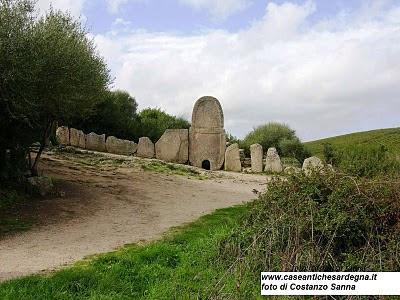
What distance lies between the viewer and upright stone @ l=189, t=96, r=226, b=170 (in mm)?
→ 27750

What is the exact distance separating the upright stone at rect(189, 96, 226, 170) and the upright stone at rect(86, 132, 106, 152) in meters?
4.84

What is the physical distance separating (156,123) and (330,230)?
1146 inches

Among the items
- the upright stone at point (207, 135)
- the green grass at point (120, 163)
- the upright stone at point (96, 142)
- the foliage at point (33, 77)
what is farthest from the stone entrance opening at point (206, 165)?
the foliage at point (33, 77)

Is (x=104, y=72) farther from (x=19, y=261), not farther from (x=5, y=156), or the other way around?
(x=19, y=261)

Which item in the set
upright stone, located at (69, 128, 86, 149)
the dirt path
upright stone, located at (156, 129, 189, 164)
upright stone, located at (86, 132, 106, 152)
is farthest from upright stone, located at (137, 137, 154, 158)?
the dirt path

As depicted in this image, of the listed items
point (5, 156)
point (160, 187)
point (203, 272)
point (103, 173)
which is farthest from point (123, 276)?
point (103, 173)

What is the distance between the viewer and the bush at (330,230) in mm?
7043

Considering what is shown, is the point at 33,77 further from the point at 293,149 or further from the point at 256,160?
the point at 293,149

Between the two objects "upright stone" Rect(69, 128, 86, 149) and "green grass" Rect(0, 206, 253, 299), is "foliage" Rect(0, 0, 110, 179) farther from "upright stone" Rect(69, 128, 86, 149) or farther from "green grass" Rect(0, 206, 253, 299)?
"upright stone" Rect(69, 128, 86, 149)

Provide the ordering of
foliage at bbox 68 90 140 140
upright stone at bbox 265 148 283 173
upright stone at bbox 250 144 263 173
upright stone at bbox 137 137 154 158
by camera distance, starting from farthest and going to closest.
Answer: foliage at bbox 68 90 140 140
upright stone at bbox 137 137 154 158
upright stone at bbox 250 144 263 173
upright stone at bbox 265 148 283 173

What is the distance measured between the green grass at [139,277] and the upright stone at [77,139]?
1992 centimetres

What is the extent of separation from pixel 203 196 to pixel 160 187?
191 cm

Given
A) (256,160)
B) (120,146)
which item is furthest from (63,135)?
(256,160)

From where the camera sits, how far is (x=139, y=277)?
8945 mm
